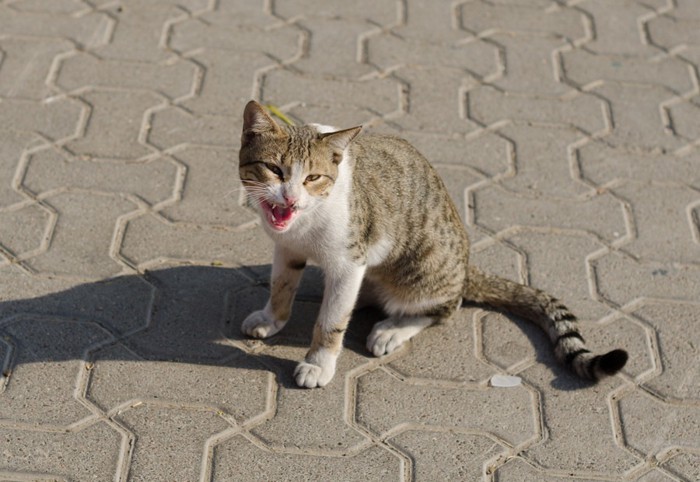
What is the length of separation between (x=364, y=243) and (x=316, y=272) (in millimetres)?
854

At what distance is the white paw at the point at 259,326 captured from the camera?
16.2 ft

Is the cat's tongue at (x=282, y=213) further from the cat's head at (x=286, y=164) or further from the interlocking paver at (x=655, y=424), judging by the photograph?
the interlocking paver at (x=655, y=424)

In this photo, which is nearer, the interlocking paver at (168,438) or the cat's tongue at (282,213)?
the interlocking paver at (168,438)

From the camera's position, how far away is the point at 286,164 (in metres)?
4.25

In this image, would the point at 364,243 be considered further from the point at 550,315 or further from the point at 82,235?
the point at 82,235

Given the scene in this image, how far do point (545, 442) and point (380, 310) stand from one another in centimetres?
113

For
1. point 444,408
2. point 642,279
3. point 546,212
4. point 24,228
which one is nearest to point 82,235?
point 24,228

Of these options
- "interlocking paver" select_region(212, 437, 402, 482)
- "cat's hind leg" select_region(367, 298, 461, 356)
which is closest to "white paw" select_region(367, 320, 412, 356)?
"cat's hind leg" select_region(367, 298, 461, 356)

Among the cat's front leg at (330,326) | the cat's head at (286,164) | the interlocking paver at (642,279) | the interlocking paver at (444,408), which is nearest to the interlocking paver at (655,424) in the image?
the interlocking paver at (444,408)

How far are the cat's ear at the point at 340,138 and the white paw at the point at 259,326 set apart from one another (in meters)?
0.97

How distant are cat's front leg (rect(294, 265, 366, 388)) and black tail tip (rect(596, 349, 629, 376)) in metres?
1.15

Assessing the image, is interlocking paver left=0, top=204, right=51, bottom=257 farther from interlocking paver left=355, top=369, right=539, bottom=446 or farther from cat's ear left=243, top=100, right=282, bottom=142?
interlocking paver left=355, top=369, right=539, bottom=446

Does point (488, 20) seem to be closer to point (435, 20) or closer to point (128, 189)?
point (435, 20)

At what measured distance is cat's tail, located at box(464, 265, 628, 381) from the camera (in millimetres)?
4687
